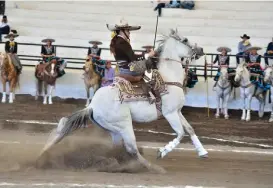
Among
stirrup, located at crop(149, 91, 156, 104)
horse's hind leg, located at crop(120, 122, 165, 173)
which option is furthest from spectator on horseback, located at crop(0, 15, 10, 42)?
horse's hind leg, located at crop(120, 122, 165, 173)

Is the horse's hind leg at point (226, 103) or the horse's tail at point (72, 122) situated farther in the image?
the horse's hind leg at point (226, 103)

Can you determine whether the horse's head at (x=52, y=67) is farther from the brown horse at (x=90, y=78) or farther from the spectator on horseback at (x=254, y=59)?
the spectator on horseback at (x=254, y=59)

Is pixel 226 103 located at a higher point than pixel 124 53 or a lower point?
lower

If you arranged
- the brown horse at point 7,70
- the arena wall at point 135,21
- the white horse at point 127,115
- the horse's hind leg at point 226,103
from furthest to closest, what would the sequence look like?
the arena wall at point 135,21
the brown horse at point 7,70
the horse's hind leg at point 226,103
the white horse at point 127,115

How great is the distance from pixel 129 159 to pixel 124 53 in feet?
5.45

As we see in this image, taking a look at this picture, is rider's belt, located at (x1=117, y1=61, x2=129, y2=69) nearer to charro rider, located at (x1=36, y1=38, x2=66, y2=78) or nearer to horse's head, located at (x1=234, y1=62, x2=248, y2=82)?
horse's head, located at (x1=234, y1=62, x2=248, y2=82)

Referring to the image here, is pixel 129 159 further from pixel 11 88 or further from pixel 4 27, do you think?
pixel 4 27

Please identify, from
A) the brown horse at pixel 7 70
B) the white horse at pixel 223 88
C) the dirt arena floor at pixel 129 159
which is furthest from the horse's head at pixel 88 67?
the white horse at pixel 223 88

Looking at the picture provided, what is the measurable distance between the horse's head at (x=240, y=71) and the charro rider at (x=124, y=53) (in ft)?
33.1

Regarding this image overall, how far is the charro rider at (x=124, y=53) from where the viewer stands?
10.6m

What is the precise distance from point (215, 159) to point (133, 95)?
2793 millimetres

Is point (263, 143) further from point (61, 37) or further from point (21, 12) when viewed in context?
point (21, 12)

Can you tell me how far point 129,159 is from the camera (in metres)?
10.6

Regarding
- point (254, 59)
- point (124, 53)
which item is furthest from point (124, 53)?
point (254, 59)
